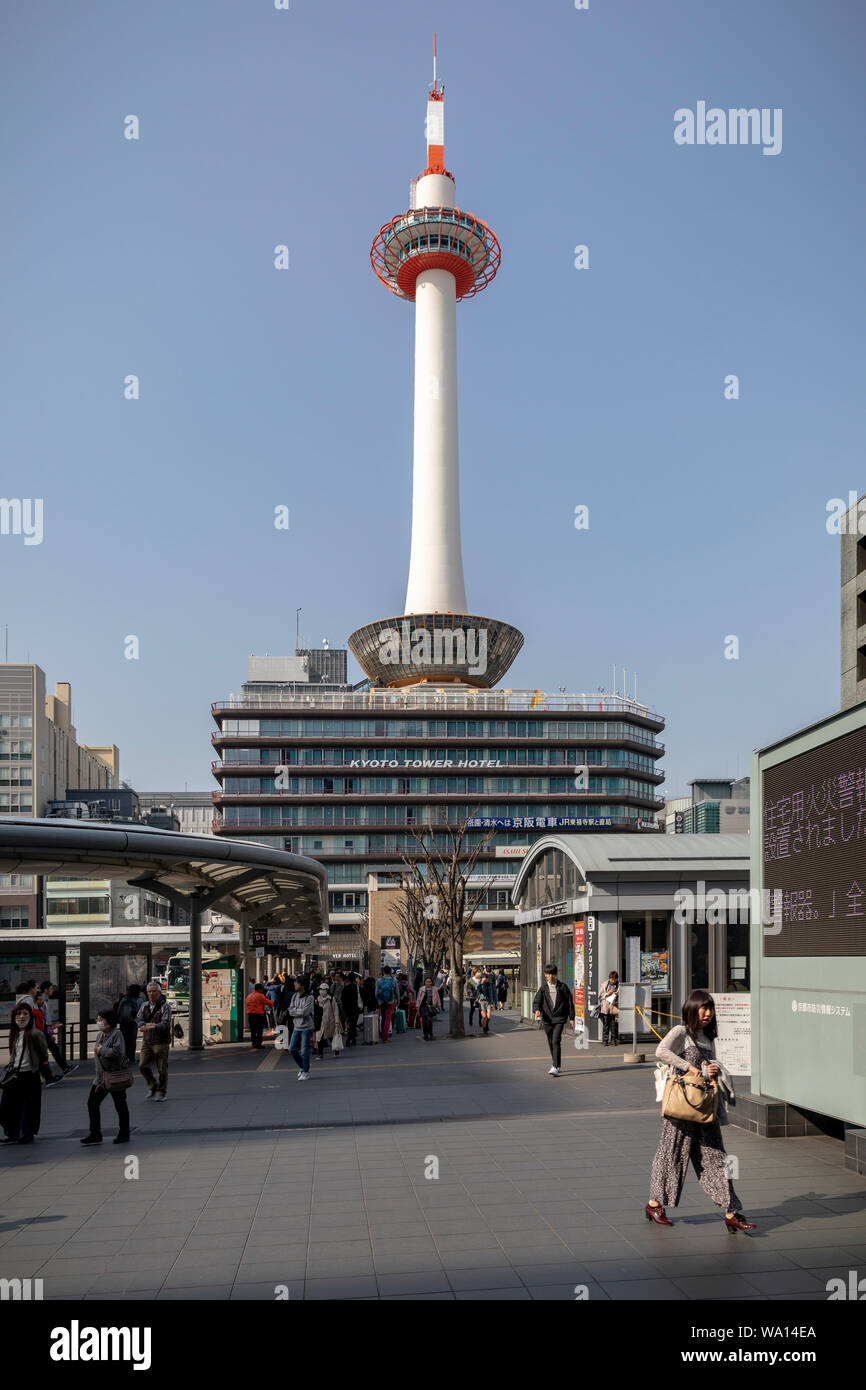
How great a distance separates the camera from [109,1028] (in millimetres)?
11852

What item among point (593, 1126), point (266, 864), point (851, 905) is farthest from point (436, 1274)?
point (266, 864)

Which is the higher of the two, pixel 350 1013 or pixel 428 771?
pixel 428 771

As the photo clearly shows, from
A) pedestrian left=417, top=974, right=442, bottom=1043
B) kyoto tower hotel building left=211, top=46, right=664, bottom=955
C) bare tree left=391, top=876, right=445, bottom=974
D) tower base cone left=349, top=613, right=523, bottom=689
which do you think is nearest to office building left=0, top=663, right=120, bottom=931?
kyoto tower hotel building left=211, top=46, right=664, bottom=955

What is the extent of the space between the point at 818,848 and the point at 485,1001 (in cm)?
1700

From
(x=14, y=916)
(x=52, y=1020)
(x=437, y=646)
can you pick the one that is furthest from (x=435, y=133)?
(x=52, y=1020)

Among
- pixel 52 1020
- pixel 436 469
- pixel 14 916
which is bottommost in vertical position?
pixel 14 916

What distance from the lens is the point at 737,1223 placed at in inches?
301

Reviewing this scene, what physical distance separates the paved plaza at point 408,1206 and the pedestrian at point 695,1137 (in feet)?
0.71

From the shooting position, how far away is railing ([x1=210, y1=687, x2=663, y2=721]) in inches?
3504

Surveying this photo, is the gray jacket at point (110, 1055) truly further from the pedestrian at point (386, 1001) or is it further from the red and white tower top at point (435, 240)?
the red and white tower top at point (435, 240)

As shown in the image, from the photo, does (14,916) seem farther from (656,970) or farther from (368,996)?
(656,970)

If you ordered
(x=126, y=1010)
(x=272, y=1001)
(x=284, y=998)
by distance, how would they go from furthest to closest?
(x=272, y=1001) → (x=284, y=998) → (x=126, y=1010)
